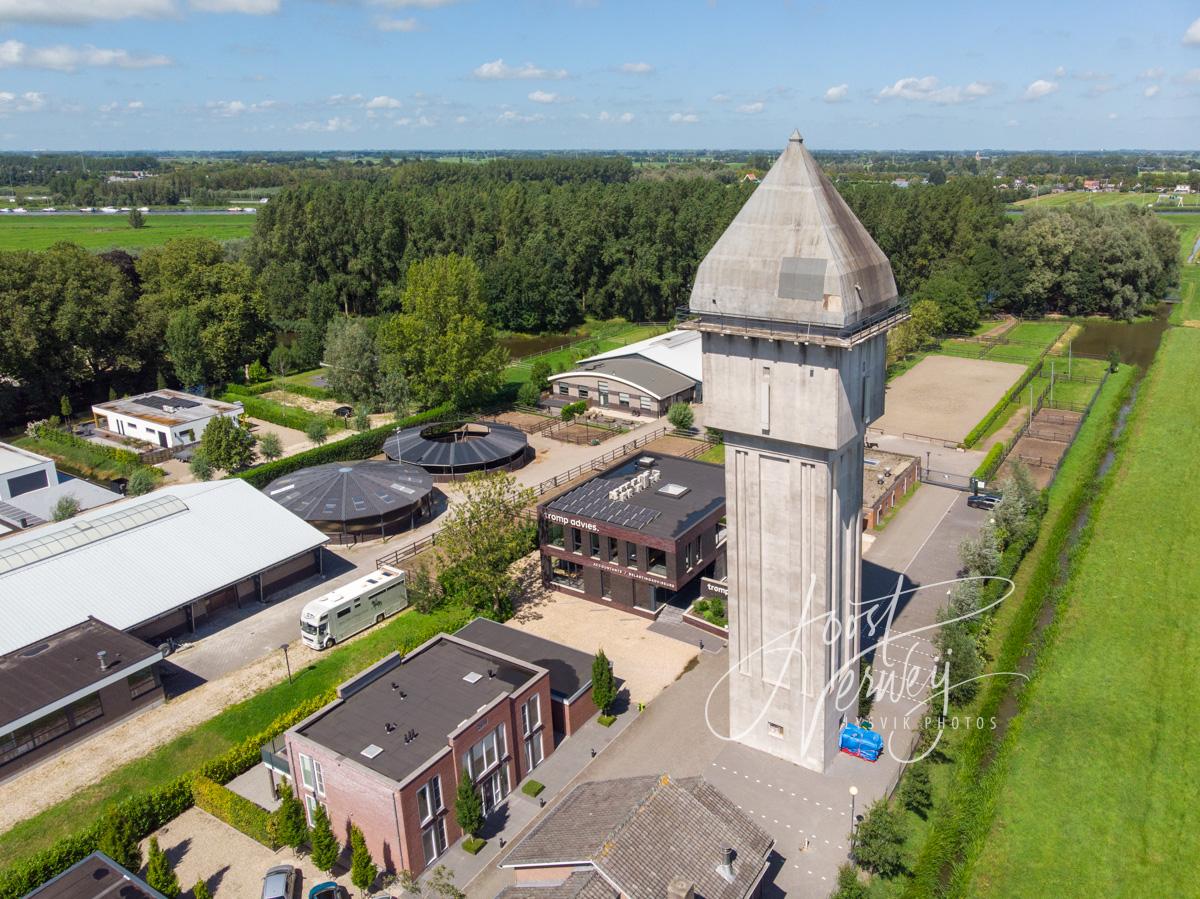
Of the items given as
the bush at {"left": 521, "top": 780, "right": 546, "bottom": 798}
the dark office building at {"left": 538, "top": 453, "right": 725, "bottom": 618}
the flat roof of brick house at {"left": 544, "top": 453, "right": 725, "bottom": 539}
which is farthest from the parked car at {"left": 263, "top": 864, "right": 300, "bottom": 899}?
the flat roof of brick house at {"left": 544, "top": 453, "right": 725, "bottom": 539}

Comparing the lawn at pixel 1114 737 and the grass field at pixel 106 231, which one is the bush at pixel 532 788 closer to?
the lawn at pixel 1114 737

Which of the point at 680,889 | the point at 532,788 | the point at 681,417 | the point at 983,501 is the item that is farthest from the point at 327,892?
the point at 681,417

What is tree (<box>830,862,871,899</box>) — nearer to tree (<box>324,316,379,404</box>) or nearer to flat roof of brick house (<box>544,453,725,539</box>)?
flat roof of brick house (<box>544,453,725,539</box>)

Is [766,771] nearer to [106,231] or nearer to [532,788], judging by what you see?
[532,788]

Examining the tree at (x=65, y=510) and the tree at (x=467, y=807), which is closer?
the tree at (x=467, y=807)

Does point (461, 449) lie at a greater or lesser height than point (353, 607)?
greater

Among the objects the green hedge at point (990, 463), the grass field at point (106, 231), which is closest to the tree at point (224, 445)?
the green hedge at point (990, 463)

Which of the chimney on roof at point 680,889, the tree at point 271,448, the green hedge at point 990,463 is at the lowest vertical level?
the green hedge at point 990,463
